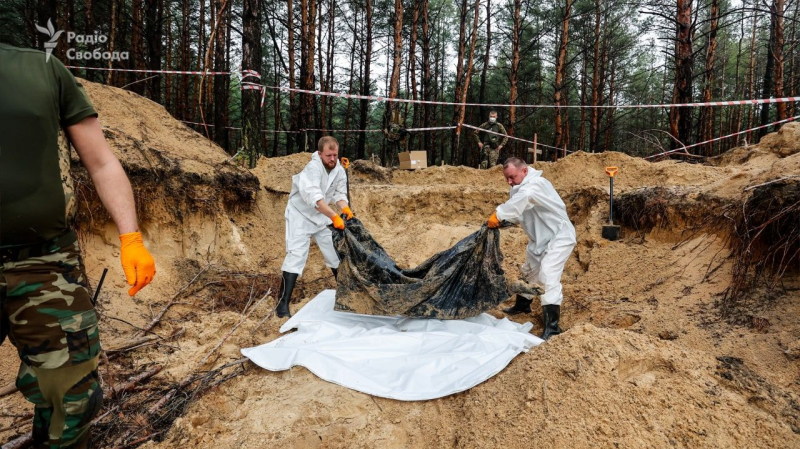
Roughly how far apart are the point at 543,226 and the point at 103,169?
3527 mm

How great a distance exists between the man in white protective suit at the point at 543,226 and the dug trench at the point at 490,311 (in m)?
0.47

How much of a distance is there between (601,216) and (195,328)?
5.35 m

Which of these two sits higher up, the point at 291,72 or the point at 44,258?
the point at 291,72

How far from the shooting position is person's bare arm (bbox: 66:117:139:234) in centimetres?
155

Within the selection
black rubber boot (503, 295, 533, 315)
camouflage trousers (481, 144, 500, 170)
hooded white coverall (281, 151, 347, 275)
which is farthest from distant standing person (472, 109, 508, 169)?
hooded white coverall (281, 151, 347, 275)

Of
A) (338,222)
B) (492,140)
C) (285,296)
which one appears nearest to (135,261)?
(338,222)

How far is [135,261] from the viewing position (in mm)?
1675

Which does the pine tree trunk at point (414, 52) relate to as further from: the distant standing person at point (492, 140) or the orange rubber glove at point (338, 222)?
the orange rubber glove at point (338, 222)

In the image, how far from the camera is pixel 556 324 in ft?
12.0

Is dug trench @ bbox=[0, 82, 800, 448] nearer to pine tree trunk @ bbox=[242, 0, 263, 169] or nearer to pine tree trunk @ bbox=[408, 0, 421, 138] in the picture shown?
pine tree trunk @ bbox=[242, 0, 263, 169]

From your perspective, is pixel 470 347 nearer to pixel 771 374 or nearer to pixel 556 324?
pixel 556 324

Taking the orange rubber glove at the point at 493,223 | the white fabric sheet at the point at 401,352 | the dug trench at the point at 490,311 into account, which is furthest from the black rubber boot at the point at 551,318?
the orange rubber glove at the point at 493,223

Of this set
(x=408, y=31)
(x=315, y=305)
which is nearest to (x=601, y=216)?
(x=315, y=305)

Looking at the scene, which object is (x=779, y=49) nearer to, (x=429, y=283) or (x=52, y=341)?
(x=429, y=283)
